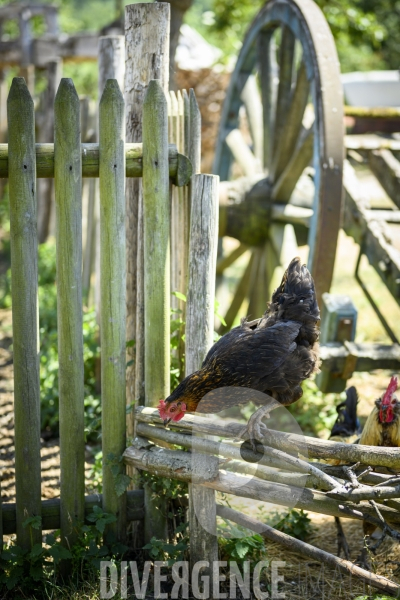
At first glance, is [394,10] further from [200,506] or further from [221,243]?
[200,506]

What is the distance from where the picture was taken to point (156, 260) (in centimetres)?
293

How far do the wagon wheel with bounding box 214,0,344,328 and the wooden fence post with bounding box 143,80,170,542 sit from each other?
4.74 feet

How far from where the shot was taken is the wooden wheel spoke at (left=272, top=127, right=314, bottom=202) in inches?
187

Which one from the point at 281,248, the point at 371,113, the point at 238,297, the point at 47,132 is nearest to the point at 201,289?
the point at 281,248

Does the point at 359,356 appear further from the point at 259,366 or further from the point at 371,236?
the point at 259,366

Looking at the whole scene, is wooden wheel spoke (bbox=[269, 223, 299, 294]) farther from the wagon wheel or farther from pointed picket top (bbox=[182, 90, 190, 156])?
pointed picket top (bbox=[182, 90, 190, 156])

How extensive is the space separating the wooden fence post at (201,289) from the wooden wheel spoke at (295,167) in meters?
2.05

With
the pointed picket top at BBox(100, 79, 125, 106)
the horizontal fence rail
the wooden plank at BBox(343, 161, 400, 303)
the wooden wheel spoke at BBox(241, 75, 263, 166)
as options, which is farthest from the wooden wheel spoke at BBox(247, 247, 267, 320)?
the pointed picket top at BBox(100, 79, 125, 106)

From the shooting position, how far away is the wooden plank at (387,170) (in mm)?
5016

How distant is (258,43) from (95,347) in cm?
310

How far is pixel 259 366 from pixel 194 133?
119cm

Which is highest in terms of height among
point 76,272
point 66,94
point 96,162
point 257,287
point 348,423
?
point 66,94

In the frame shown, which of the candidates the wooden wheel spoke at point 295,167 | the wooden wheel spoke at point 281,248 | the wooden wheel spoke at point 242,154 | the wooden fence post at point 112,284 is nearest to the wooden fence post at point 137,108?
the wooden fence post at point 112,284

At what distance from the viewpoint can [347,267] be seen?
921cm
